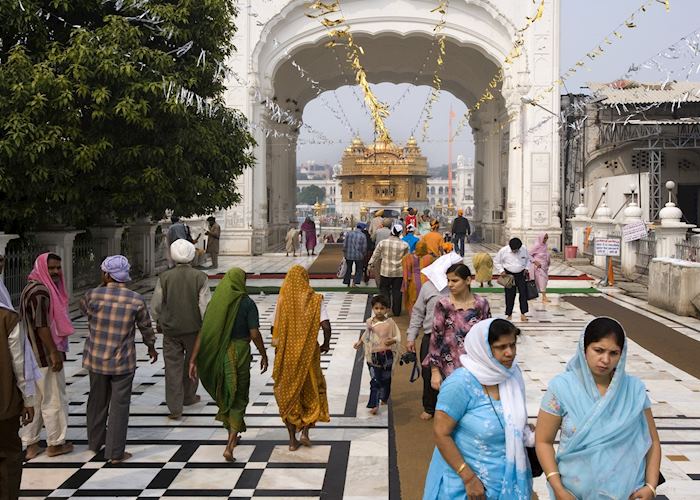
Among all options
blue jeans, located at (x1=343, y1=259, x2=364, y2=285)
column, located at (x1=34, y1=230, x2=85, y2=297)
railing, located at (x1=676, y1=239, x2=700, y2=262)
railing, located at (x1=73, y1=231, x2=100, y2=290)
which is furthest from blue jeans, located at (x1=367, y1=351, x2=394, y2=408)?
railing, located at (x1=73, y1=231, x2=100, y2=290)

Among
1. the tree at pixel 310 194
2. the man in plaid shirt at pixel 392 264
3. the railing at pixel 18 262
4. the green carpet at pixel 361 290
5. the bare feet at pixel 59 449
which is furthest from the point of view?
the tree at pixel 310 194

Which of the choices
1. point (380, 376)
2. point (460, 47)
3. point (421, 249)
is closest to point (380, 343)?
point (380, 376)

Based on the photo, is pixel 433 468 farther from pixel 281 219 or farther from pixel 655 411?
pixel 281 219

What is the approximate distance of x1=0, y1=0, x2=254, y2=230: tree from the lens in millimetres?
9938

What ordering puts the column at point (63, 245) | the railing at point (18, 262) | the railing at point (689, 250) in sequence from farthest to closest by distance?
the railing at point (689, 250) < the column at point (63, 245) < the railing at point (18, 262)

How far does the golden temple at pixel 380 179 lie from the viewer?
47500 mm

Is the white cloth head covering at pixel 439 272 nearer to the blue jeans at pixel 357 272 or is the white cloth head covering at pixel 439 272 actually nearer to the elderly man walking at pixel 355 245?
the elderly man walking at pixel 355 245

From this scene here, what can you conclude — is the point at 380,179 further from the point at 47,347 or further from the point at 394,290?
the point at 47,347

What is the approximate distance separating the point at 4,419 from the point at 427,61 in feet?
80.0

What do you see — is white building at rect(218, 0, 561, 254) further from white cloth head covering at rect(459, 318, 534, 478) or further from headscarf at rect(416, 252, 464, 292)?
white cloth head covering at rect(459, 318, 534, 478)

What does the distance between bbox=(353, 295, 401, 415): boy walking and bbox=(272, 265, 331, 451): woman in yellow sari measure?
0.80 m

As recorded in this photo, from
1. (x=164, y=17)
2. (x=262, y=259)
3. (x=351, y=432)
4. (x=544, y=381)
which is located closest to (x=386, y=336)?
A: (x=351, y=432)

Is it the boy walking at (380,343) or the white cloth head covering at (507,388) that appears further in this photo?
the boy walking at (380,343)

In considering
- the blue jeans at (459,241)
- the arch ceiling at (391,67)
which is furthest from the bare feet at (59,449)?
the arch ceiling at (391,67)
